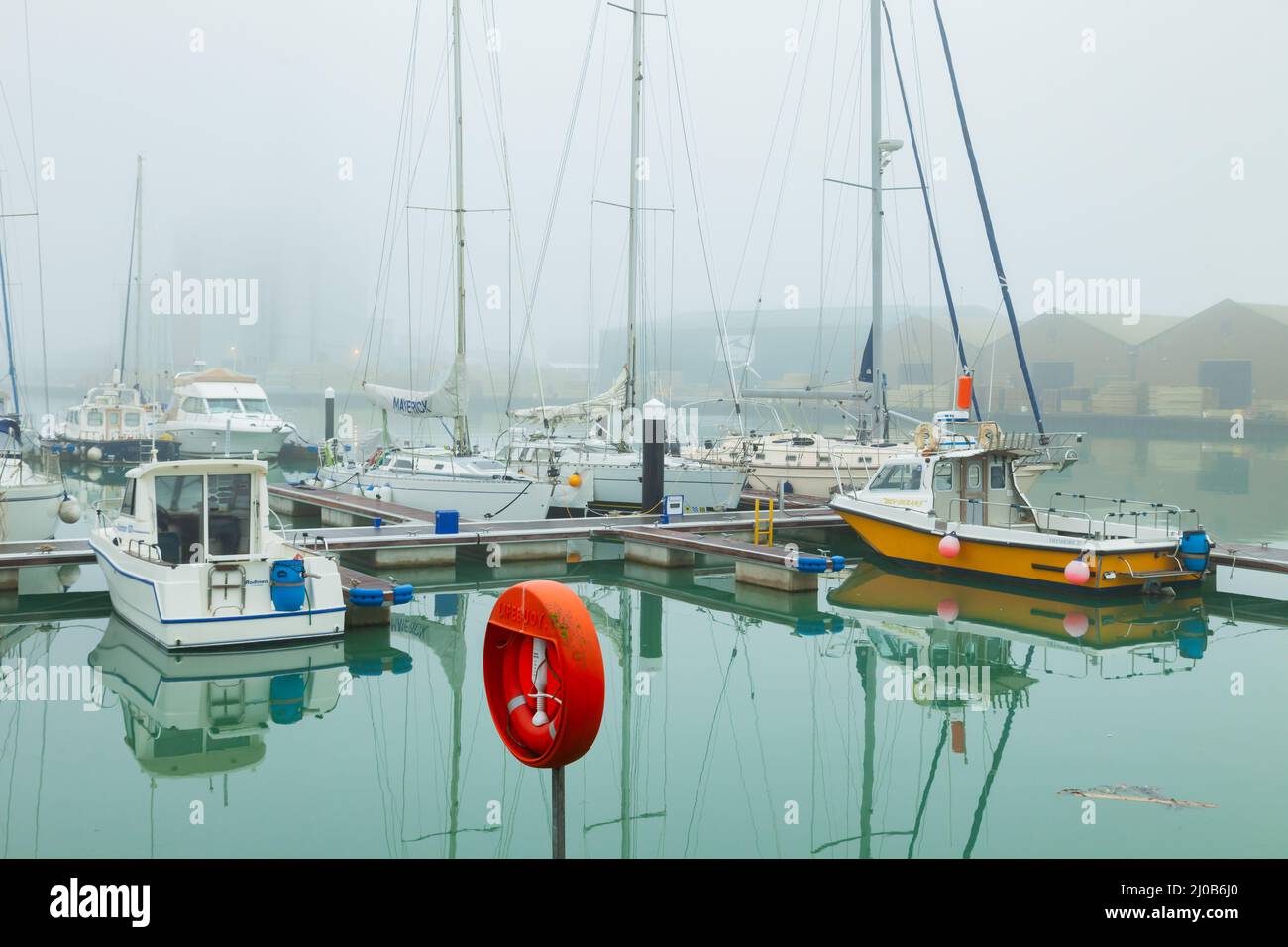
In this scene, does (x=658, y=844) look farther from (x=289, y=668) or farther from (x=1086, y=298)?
(x=1086, y=298)

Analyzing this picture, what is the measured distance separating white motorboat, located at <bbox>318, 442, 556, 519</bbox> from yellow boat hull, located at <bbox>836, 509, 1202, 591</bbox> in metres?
7.38

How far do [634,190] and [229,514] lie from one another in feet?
50.0

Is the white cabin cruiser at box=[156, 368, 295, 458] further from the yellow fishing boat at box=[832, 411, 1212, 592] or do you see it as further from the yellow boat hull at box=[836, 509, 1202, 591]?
the yellow boat hull at box=[836, 509, 1202, 591]

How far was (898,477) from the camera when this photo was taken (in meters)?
20.7

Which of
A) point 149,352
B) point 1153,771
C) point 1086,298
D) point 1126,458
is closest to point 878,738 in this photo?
point 1153,771

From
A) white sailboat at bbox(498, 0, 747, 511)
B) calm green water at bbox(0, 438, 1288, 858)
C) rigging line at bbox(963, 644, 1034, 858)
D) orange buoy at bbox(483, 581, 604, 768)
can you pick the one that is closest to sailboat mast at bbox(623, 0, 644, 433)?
white sailboat at bbox(498, 0, 747, 511)

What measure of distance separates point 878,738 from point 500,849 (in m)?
4.32

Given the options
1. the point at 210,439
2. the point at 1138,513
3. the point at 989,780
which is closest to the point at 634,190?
the point at 1138,513

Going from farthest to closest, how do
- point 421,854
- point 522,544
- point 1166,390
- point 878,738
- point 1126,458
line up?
point 1166,390 → point 1126,458 → point 522,544 → point 878,738 → point 421,854

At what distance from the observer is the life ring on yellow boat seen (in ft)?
66.5

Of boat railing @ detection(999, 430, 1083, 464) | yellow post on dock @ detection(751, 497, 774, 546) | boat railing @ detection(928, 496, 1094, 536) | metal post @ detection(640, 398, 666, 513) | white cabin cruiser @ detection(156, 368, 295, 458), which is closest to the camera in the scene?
boat railing @ detection(999, 430, 1083, 464)

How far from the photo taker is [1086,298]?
22.2 m

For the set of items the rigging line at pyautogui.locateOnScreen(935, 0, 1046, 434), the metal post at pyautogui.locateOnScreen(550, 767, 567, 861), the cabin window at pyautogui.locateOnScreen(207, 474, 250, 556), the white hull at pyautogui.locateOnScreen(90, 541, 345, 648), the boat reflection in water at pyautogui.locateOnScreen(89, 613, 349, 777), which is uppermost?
the rigging line at pyautogui.locateOnScreen(935, 0, 1046, 434)

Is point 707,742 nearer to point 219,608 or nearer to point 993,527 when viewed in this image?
point 219,608
